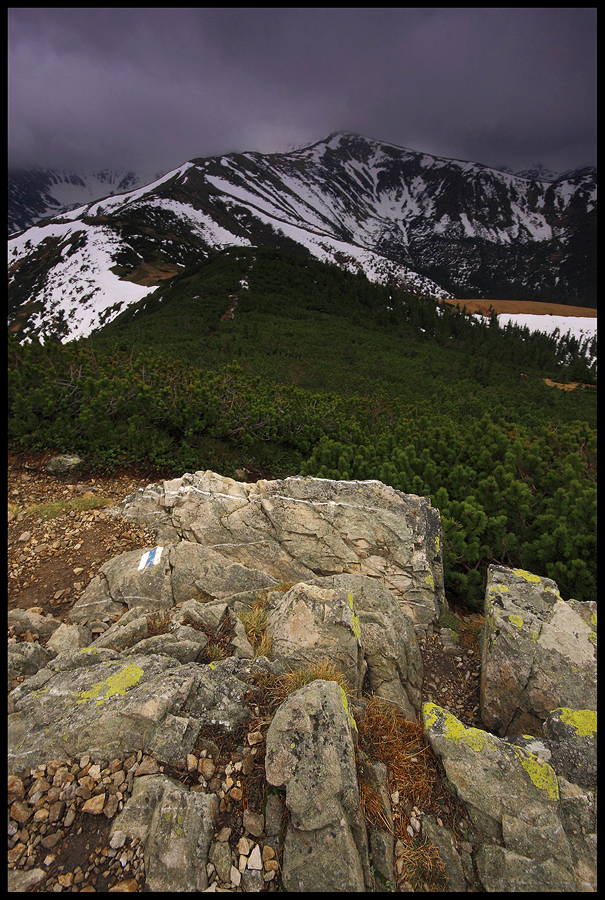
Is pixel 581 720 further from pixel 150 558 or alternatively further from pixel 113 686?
pixel 150 558

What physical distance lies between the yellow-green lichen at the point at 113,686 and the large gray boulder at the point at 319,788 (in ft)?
4.16

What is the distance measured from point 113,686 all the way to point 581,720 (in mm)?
3963

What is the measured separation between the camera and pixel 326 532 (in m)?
6.02

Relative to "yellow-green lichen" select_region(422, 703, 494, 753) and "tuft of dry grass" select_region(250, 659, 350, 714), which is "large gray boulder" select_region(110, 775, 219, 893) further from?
"yellow-green lichen" select_region(422, 703, 494, 753)

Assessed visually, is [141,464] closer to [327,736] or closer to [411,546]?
[411,546]

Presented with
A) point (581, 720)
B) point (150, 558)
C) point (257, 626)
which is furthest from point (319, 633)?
point (150, 558)

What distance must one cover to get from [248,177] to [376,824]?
8434 inches

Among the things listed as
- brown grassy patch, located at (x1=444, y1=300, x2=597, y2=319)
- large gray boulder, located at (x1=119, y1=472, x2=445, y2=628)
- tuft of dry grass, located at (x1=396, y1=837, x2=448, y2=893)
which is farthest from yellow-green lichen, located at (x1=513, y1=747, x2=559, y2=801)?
brown grassy patch, located at (x1=444, y1=300, x2=597, y2=319)

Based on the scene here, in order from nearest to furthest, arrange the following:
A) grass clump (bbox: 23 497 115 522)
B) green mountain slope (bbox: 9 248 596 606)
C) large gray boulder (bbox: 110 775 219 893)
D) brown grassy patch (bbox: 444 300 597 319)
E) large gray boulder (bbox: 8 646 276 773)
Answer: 1. large gray boulder (bbox: 110 775 219 893)
2. large gray boulder (bbox: 8 646 276 773)
3. green mountain slope (bbox: 9 248 596 606)
4. grass clump (bbox: 23 497 115 522)
5. brown grassy patch (bbox: 444 300 597 319)

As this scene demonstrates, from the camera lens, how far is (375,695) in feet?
12.5

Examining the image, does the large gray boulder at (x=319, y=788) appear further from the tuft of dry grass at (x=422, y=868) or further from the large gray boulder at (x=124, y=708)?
the large gray boulder at (x=124, y=708)

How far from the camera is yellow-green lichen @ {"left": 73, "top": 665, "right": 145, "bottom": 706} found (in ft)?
9.78

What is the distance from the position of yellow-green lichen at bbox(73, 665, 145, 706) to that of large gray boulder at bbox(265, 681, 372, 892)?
1.27 meters

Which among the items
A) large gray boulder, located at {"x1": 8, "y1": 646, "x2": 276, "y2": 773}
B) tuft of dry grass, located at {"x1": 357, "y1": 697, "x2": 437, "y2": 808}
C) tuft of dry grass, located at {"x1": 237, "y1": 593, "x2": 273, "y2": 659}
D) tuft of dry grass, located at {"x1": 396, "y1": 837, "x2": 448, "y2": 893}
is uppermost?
large gray boulder, located at {"x1": 8, "y1": 646, "x2": 276, "y2": 773}
